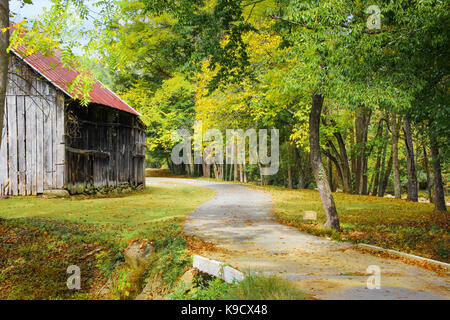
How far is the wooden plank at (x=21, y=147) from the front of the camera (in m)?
15.0

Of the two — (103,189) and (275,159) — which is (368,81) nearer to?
(103,189)

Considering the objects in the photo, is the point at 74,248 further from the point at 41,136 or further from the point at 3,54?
the point at 41,136

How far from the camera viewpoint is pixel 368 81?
729 cm

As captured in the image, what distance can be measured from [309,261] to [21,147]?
14.8 m

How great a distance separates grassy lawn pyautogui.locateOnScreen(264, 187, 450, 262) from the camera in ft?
26.7

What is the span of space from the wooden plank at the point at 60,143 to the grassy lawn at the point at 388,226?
10.6m

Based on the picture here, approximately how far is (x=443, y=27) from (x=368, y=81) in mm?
1688

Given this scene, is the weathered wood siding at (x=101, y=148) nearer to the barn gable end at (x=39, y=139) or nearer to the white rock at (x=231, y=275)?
the barn gable end at (x=39, y=139)

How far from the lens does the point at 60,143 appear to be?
600 inches

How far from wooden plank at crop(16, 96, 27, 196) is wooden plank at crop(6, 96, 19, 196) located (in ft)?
0.44

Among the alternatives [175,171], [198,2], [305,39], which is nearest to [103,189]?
[198,2]

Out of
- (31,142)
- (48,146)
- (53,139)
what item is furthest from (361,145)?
(31,142)

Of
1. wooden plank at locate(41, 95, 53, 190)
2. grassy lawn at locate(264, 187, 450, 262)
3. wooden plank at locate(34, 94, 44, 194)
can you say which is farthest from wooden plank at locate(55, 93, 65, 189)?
grassy lawn at locate(264, 187, 450, 262)

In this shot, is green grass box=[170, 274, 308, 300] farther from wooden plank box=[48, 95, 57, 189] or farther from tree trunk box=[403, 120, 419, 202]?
tree trunk box=[403, 120, 419, 202]
